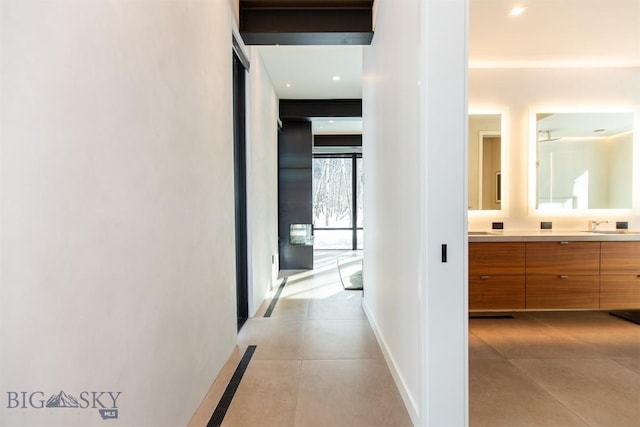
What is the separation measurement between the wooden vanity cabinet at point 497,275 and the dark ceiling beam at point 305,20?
249cm

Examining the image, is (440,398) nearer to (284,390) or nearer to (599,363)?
(284,390)

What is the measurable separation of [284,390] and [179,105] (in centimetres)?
195

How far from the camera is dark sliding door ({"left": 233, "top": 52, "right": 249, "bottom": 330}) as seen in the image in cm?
334

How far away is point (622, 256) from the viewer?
3.01 metres

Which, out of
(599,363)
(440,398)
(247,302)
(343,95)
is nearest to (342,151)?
(343,95)

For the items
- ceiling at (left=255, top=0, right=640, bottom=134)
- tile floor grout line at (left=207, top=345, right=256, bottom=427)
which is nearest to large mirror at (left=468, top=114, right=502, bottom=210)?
ceiling at (left=255, top=0, right=640, bottom=134)

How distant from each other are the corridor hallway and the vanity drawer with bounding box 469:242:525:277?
4.29 ft

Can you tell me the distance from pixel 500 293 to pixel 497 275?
0.18 m

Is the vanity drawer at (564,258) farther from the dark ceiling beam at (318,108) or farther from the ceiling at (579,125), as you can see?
the dark ceiling beam at (318,108)

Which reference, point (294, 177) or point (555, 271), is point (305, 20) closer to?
point (294, 177)

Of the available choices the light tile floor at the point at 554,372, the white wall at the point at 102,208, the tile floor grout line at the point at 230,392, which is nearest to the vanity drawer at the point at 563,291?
the light tile floor at the point at 554,372

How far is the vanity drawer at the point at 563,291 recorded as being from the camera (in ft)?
9.93

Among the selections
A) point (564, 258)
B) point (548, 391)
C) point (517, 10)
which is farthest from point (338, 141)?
point (548, 391)

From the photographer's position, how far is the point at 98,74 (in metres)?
1.05
